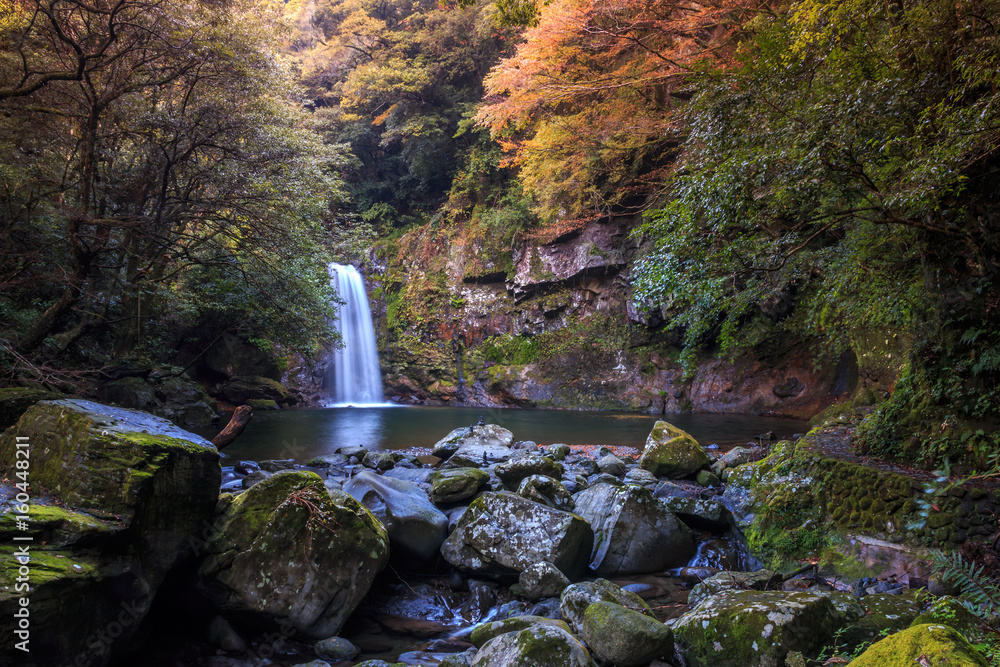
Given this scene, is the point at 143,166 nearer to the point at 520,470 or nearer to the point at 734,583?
the point at 520,470

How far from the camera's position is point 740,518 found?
530 cm

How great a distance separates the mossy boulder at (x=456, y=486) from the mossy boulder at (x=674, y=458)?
9.53 ft

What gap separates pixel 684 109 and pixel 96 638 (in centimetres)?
709

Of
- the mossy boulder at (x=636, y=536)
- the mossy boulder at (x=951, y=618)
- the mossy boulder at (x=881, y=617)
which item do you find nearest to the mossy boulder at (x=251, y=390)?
the mossy boulder at (x=636, y=536)

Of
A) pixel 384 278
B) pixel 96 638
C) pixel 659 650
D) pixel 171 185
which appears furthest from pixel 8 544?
pixel 384 278

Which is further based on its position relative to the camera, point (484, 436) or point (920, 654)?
point (484, 436)

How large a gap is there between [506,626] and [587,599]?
64 cm

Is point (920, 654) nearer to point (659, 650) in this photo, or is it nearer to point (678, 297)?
point (659, 650)

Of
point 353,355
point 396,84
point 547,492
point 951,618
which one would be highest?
point 396,84

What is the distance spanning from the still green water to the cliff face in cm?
133

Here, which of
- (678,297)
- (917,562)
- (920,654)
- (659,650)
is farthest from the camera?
(678,297)

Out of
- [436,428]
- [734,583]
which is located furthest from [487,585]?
[436,428]

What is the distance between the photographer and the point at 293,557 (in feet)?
11.7

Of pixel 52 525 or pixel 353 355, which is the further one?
pixel 353 355
